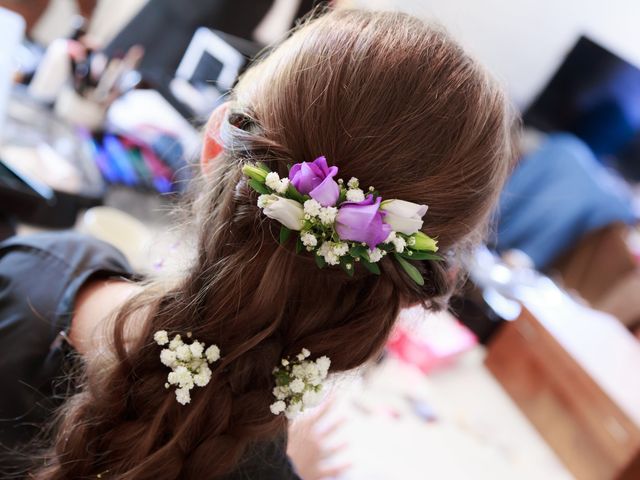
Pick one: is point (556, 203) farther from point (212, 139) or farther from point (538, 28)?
point (212, 139)

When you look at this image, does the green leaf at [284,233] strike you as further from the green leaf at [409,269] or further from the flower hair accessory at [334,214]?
the green leaf at [409,269]

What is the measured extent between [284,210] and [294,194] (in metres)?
0.02

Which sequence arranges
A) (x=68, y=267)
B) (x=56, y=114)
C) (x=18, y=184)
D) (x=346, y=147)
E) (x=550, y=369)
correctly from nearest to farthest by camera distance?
(x=346, y=147) → (x=68, y=267) → (x=18, y=184) → (x=550, y=369) → (x=56, y=114)

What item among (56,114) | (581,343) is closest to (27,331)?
(56,114)

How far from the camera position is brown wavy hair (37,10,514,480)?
468 mm

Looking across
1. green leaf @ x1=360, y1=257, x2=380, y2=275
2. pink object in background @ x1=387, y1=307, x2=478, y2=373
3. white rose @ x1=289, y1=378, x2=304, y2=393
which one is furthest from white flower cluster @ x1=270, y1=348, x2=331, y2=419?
pink object in background @ x1=387, y1=307, x2=478, y2=373

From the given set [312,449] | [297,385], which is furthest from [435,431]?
[297,385]

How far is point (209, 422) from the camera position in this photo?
19.8 inches

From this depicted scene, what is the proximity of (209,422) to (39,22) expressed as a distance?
1.26m

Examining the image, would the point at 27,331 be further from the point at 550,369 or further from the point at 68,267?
the point at 550,369

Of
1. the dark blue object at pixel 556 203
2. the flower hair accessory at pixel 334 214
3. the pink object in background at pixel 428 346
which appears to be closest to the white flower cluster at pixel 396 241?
the flower hair accessory at pixel 334 214

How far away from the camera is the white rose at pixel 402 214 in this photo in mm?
437

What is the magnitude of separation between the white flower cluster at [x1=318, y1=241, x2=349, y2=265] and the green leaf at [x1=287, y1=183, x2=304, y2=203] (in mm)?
45

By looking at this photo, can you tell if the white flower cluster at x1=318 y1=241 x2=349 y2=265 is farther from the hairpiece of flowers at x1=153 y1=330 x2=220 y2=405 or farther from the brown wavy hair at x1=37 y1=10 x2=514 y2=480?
the hairpiece of flowers at x1=153 y1=330 x2=220 y2=405
